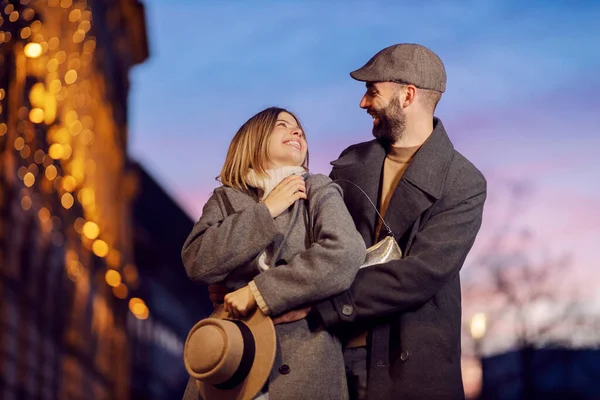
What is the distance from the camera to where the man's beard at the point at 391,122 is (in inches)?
216

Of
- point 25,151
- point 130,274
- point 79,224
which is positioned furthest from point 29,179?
point 130,274

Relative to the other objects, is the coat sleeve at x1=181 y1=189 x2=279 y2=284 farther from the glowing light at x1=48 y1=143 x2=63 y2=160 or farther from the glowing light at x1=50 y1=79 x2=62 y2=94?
the glowing light at x1=48 y1=143 x2=63 y2=160

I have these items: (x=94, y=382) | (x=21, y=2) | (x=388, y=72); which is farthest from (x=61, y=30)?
(x=388, y=72)

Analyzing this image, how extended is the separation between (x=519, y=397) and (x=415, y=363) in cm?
1155

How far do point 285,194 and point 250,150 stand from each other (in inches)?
14.7

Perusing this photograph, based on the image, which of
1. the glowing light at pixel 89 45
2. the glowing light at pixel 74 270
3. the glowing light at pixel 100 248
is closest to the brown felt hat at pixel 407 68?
the glowing light at pixel 74 270

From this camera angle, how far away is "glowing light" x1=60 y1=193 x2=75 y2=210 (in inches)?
706

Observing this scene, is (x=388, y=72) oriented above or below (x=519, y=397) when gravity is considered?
above

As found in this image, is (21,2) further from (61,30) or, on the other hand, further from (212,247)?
(212,247)

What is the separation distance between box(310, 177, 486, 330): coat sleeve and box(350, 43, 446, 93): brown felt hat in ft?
2.82

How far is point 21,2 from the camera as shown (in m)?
13.1

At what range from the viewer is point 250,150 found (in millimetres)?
5273

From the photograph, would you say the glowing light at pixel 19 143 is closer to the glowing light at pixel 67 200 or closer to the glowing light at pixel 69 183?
the glowing light at pixel 67 200

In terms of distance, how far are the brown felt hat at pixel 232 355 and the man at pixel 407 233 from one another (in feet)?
0.58
